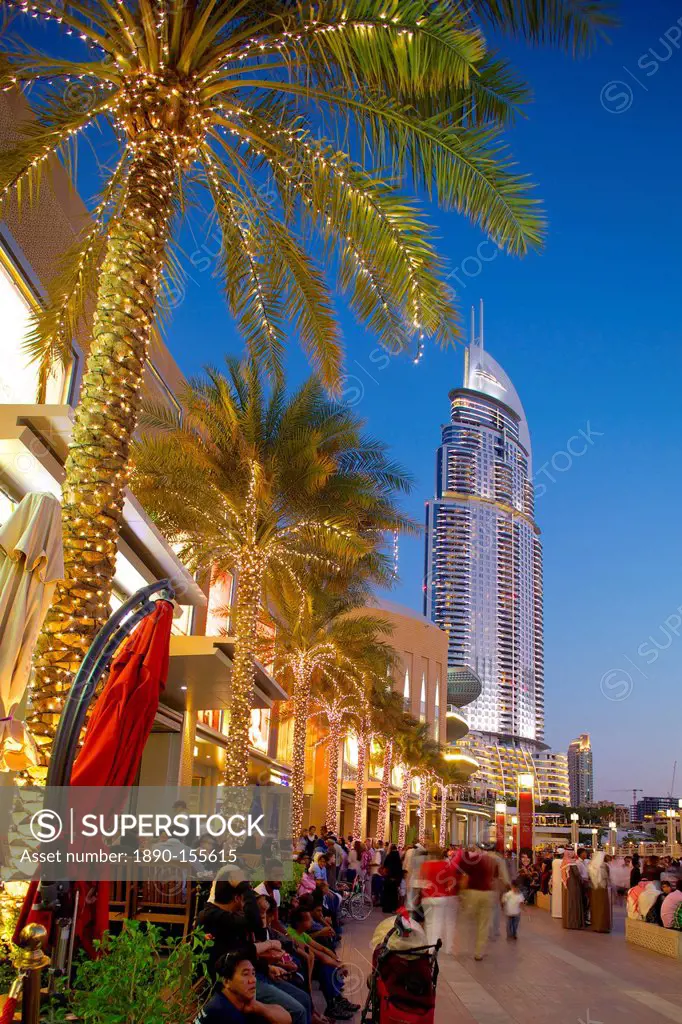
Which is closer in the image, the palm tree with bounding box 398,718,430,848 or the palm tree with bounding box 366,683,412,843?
the palm tree with bounding box 366,683,412,843

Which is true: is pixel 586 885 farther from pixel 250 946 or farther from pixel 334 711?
pixel 334 711

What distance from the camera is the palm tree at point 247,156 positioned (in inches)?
296

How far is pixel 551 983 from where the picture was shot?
11.0 m

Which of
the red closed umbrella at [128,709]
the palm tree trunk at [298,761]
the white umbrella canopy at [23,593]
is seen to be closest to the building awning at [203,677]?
the palm tree trunk at [298,761]

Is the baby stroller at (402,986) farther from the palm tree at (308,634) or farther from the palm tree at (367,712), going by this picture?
the palm tree at (367,712)

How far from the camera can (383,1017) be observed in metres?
7.15

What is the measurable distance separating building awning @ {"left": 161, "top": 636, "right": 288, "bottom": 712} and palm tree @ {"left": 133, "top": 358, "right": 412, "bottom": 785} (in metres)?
0.82

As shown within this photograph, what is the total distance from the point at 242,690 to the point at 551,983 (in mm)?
7620

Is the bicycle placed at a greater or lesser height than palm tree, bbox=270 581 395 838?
lesser

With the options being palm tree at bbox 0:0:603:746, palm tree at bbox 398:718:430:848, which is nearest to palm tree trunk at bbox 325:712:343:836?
palm tree at bbox 398:718:430:848

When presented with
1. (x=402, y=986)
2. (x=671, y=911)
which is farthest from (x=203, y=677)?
(x=402, y=986)

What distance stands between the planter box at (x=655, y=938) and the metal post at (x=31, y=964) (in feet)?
44.7

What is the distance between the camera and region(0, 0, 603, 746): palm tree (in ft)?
24.6

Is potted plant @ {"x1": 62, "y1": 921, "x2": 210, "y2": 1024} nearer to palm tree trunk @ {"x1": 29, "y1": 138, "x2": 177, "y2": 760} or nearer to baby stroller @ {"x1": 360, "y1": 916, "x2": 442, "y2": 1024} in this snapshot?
palm tree trunk @ {"x1": 29, "y1": 138, "x2": 177, "y2": 760}
